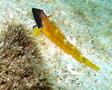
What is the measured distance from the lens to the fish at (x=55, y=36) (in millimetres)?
6547

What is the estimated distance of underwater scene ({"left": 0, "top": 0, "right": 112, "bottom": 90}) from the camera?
5.53 metres

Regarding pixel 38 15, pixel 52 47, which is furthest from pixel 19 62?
pixel 38 15

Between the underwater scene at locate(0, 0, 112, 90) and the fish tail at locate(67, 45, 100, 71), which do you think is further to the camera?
the fish tail at locate(67, 45, 100, 71)

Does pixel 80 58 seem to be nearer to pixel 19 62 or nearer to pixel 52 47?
pixel 52 47

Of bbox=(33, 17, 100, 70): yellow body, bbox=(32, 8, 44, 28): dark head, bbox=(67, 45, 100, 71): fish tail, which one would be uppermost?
bbox=(32, 8, 44, 28): dark head

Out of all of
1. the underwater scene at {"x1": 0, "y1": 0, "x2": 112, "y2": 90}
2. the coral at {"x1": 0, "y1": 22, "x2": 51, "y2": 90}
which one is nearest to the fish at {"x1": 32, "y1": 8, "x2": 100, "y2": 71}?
the underwater scene at {"x1": 0, "y1": 0, "x2": 112, "y2": 90}

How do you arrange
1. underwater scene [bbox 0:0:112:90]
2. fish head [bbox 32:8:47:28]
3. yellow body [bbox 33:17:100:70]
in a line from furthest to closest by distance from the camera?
A: fish head [bbox 32:8:47:28]
yellow body [bbox 33:17:100:70]
underwater scene [bbox 0:0:112:90]

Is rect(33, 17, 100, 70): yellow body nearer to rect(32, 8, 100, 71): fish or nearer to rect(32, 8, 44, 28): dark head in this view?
rect(32, 8, 100, 71): fish

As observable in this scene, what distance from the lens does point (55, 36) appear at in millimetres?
6516

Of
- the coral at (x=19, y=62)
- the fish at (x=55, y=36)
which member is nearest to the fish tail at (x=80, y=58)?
the fish at (x=55, y=36)

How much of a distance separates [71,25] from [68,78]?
1.69 m

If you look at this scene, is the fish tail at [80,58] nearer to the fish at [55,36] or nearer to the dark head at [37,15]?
the fish at [55,36]

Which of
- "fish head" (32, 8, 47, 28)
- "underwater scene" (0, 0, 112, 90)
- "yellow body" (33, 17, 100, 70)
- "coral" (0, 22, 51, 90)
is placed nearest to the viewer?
"coral" (0, 22, 51, 90)

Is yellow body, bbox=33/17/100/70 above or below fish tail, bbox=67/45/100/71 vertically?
above
